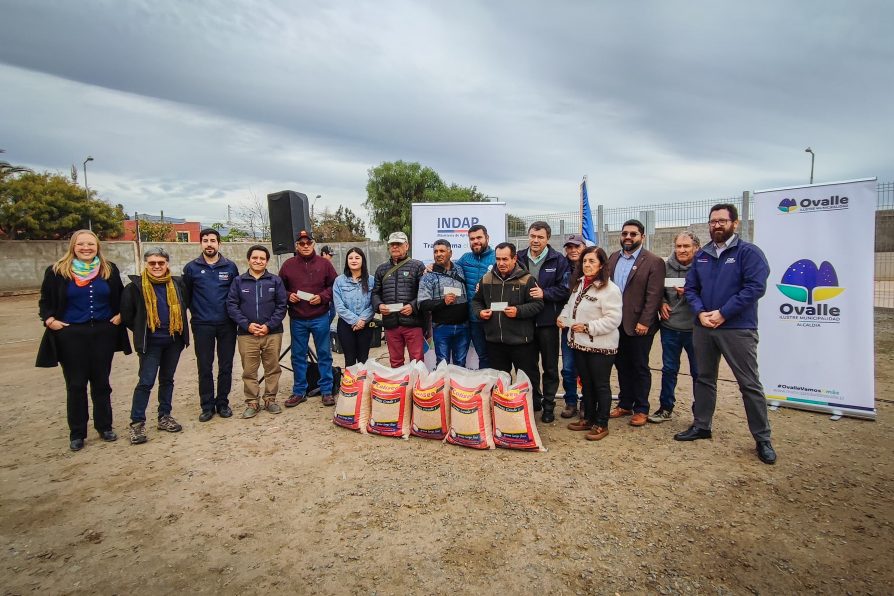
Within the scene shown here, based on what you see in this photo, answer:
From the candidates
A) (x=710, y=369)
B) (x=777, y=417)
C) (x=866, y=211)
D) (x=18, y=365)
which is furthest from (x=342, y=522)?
(x=18, y=365)

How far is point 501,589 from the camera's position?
217 centimetres

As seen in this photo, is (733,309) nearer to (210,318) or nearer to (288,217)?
(210,318)

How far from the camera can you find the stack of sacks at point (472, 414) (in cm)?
366

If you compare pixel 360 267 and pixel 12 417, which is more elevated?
pixel 360 267

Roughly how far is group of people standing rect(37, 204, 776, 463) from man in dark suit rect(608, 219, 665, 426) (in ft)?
0.04

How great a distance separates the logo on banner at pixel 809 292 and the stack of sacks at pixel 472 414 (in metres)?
2.96

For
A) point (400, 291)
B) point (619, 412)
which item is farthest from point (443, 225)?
point (619, 412)

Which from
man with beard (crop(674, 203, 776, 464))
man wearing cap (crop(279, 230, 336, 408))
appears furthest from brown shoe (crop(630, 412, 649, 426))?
man wearing cap (crop(279, 230, 336, 408))

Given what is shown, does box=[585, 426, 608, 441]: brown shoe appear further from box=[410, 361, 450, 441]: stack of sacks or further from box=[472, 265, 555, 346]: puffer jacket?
box=[410, 361, 450, 441]: stack of sacks

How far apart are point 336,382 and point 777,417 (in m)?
4.48

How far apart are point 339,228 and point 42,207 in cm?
1658

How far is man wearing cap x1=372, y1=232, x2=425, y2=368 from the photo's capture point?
463cm

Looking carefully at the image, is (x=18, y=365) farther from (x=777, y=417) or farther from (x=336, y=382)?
(x=777, y=417)

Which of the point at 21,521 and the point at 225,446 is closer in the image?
the point at 21,521
